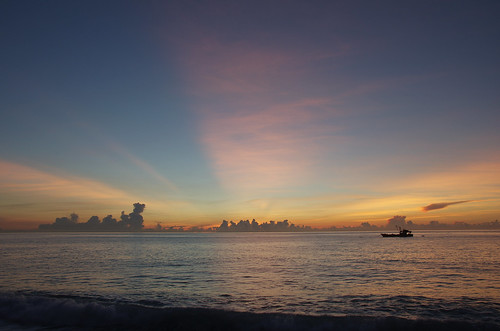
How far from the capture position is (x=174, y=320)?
23.8m

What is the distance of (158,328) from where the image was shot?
2262cm

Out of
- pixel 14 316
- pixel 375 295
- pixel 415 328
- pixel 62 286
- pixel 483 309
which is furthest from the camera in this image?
pixel 62 286

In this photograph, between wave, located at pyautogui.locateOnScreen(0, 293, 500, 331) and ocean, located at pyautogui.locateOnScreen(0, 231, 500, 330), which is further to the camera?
ocean, located at pyautogui.locateOnScreen(0, 231, 500, 330)

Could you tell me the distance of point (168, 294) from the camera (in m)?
33.6

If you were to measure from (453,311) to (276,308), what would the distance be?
617 inches

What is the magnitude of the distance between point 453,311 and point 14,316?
37923mm

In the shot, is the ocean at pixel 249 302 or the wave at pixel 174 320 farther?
the ocean at pixel 249 302

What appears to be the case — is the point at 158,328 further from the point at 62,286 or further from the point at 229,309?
the point at 62,286

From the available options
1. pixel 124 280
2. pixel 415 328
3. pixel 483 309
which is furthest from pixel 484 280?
pixel 124 280

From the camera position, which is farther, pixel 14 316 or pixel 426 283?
pixel 426 283

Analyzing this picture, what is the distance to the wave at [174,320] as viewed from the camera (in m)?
22.4

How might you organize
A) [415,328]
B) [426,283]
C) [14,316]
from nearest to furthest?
[415,328] < [14,316] < [426,283]

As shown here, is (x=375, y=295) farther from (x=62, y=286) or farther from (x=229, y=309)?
(x=62, y=286)

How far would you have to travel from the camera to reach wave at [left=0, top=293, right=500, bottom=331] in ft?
73.4
